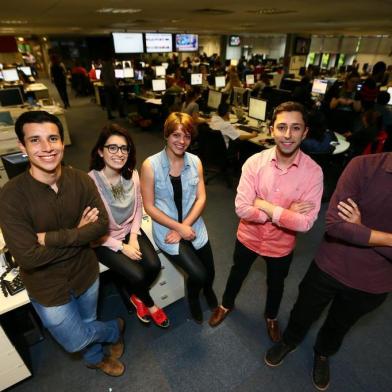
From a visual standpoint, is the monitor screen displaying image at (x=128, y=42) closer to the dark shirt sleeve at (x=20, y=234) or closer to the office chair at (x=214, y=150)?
the office chair at (x=214, y=150)

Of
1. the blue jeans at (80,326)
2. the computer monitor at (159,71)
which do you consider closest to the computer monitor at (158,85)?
the computer monitor at (159,71)

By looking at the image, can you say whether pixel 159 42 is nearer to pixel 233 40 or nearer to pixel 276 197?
pixel 233 40

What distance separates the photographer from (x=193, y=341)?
200 centimetres

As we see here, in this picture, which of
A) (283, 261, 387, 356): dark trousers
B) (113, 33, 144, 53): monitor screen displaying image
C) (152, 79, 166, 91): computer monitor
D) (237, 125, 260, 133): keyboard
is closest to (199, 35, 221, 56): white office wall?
(113, 33, 144, 53): monitor screen displaying image

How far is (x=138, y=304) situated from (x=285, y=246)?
1161 mm

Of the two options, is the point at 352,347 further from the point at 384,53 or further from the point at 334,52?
the point at 334,52

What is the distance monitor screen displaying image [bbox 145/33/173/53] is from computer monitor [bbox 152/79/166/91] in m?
3.17

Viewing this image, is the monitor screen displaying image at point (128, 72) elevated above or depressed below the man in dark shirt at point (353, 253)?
above

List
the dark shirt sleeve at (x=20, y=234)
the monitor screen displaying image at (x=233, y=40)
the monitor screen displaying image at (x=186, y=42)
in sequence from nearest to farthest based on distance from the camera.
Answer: the dark shirt sleeve at (x=20, y=234) → the monitor screen displaying image at (x=186, y=42) → the monitor screen displaying image at (x=233, y=40)

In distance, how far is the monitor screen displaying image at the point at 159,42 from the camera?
945cm

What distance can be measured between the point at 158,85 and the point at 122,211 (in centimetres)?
629

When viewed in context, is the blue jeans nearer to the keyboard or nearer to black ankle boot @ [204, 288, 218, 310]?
black ankle boot @ [204, 288, 218, 310]

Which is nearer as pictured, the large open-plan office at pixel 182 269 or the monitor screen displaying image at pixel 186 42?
the large open-plan office at pixel 182 269

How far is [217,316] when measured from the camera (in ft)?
6.85
